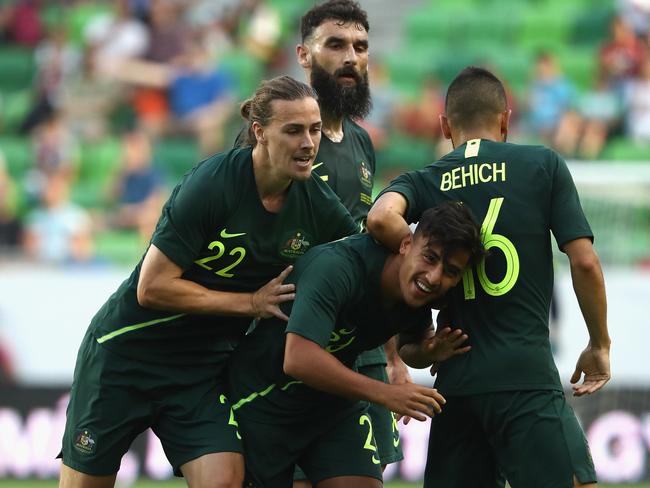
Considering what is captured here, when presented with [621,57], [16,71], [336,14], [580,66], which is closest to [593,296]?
[336,14]

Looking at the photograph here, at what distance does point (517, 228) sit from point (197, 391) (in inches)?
64.5

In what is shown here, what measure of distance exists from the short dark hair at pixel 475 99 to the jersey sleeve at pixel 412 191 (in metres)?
0.33

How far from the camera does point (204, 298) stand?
17.4ft

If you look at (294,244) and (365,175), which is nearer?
(294,244)

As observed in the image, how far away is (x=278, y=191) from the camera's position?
17.9 ft

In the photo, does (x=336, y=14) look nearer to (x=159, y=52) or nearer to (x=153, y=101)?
(x=153, y=101)

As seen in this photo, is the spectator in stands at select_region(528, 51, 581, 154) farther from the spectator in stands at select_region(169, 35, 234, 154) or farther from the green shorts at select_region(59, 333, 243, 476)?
the green shorts at select_region(59, 333, 243, 476)

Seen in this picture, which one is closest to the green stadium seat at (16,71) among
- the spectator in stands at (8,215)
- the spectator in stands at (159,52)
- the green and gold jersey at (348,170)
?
the spectator in stands at (159,52)

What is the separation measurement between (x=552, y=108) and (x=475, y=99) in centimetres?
865

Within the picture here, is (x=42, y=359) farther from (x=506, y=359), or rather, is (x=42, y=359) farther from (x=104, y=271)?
(x=506, y=359)

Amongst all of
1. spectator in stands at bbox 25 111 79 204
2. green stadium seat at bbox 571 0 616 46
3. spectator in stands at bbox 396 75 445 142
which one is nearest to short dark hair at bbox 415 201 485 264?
spectator in stands at bbox 396 75 445 142

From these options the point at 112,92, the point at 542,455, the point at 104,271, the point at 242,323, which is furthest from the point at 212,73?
the point at 542,455

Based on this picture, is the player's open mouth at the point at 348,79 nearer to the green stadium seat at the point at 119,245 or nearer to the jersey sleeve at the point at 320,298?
the jersey sleeve at the point at 320,298

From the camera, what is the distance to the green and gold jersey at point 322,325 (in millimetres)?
4996
